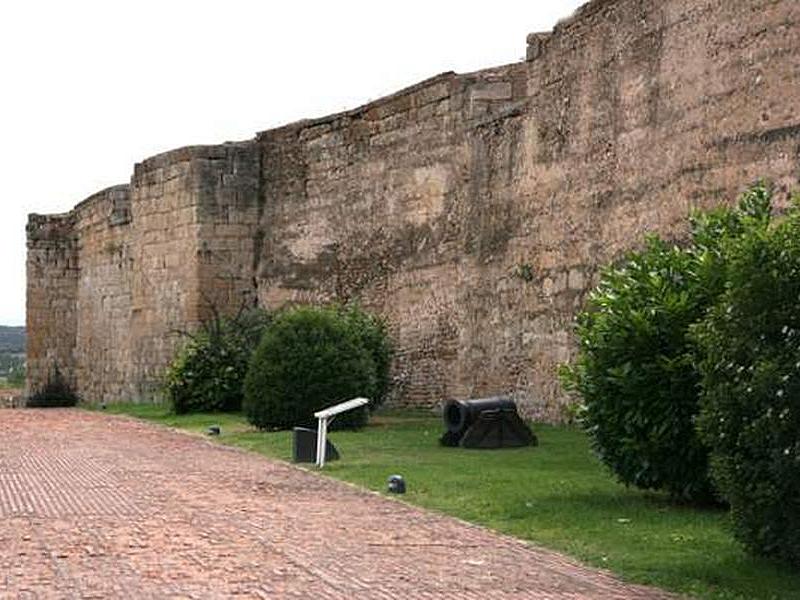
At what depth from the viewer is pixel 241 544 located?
7809mm

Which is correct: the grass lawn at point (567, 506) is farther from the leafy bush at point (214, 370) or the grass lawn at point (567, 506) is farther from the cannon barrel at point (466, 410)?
the leafy bush at point (214, 370)

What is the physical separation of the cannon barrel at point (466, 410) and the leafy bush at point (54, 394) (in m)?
20.2

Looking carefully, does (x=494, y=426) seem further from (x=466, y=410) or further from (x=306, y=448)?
(x=306, y=448)

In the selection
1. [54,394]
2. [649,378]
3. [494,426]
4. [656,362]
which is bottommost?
[54,394]

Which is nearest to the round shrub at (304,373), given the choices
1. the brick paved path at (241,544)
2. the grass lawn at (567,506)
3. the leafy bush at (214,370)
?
the grass lawn at (567,506)

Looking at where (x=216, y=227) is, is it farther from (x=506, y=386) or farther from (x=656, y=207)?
(x=656, y=207)

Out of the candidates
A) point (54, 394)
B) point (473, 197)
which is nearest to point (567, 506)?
point (473, 197)

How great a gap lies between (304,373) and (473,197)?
14.7 ft

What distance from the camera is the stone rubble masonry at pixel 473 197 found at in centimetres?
1302

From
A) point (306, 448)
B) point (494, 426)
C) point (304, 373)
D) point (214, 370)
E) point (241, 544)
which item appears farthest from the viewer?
point (214, 370)

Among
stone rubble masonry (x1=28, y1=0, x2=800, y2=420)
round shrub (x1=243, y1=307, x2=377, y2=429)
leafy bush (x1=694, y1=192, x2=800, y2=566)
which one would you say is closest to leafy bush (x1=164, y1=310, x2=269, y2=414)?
stone rubble masonry (x1=28, y1=0, x2=800, y2=420)

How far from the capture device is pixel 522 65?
19375mm

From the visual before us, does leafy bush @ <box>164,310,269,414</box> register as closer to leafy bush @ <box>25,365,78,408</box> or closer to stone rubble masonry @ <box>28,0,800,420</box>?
stone rubble masonry @ <box>28,0,800,420</box>

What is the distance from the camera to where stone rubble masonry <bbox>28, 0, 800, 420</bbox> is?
513 inches
